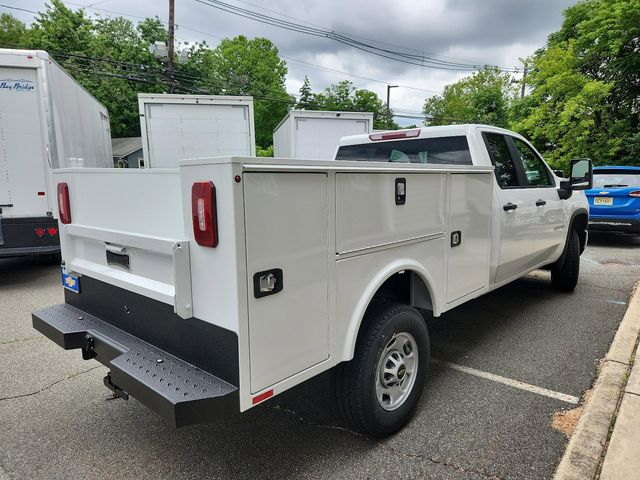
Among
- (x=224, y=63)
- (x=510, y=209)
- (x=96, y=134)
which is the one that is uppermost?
(x=224, y=63)

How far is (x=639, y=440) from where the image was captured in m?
A: 2.68

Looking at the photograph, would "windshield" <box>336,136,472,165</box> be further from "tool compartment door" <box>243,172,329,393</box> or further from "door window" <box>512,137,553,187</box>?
"tool compartment door" <box>243,172,329,393</box>

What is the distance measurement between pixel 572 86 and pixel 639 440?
53.0ft

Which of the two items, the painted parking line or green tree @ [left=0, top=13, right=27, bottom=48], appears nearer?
the painted parking line

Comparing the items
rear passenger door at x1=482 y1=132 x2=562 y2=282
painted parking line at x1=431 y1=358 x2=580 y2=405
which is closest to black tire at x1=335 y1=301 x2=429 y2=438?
painted parking line at x1=431 y1=358 x2=580 y2=405

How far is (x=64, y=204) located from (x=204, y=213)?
1.72 meters

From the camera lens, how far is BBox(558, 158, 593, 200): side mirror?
501 cm

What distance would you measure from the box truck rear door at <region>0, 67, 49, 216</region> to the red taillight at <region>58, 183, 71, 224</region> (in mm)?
4526

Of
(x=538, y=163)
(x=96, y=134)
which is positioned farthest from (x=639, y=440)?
(x=96, y=134)

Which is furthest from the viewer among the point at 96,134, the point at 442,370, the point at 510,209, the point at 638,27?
the point at 638,27

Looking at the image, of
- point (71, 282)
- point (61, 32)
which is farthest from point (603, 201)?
point (61, 32)

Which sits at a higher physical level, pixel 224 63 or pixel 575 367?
pixel 224 63

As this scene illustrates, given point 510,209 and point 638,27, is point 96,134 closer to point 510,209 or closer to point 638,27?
point 510,209

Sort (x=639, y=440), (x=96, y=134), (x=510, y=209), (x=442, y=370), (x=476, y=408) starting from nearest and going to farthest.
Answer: (x=639, y=440), (x=476, y=408), (x=442, y=370), (x=510, y=209), (x=96, y=134)
